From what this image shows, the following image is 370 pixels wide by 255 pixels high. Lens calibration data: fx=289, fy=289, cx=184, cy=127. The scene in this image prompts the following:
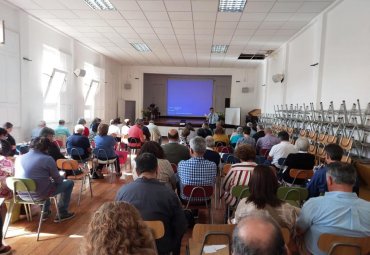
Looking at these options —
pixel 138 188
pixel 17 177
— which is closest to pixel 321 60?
pixel 138 188

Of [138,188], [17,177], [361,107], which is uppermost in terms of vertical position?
[361,107]

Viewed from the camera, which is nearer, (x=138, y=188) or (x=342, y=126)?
(x=138, y=188)

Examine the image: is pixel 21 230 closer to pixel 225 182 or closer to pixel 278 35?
pixel 225 182

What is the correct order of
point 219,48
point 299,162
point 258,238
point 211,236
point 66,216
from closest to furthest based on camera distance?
point 258,238 → point 211,236 → point 66,216 → point 299,162 → point 219,48

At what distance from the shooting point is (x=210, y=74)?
14930mm

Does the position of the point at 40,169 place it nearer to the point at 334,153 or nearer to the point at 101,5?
the point at 334,153

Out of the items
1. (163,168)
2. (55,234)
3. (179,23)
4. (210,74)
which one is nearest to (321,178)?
(163,168)

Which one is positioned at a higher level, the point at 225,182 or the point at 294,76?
the point at 294,76

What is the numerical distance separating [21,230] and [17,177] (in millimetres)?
711

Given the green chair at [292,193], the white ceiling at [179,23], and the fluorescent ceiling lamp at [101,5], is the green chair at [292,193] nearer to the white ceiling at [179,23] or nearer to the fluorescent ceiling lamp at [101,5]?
the white ceiling at [179,23]

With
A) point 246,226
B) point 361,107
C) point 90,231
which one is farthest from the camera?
point 361,107

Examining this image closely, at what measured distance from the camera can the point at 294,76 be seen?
820 centimetres

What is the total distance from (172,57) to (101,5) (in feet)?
20.3

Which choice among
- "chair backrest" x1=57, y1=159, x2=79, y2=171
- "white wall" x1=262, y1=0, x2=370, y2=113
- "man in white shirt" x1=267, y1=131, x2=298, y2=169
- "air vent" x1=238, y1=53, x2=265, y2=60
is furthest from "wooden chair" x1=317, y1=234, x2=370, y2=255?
"air vent" x1=238, y1=53, x2=265, y2=60
